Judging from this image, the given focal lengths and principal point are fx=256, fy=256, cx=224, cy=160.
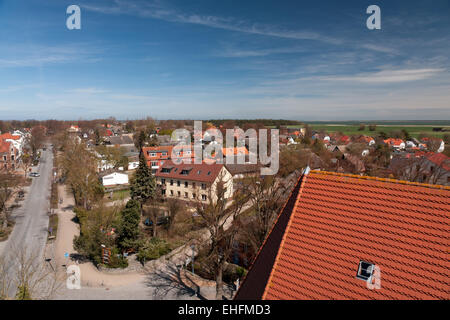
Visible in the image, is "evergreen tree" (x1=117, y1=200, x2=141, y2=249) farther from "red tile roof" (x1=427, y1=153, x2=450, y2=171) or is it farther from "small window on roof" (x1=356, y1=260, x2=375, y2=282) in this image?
"red tile roof" (x1=427, y1=153, x2=450, y2=171)

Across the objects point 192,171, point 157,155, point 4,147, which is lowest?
point 192,171

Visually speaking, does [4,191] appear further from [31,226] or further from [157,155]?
[157,155]

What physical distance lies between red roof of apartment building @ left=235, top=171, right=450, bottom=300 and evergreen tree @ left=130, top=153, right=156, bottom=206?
2485cm

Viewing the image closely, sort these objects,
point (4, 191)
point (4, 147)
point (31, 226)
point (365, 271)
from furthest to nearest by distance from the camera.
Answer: point (4, 147)
point (4, 191)
point (31, 226)
point (365, 271)

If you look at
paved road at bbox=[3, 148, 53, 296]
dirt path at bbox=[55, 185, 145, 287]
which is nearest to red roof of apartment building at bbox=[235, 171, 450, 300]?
dirt path at bbox=[55, 185, 145, 287]

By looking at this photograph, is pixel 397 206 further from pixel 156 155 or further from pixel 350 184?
pixel 156 155

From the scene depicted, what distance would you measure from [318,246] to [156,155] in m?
48.0

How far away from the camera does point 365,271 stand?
21.8 feet

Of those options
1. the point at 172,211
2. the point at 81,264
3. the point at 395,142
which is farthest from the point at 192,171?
the point at 395,142

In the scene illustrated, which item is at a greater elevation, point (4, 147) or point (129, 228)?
point (4, 147)

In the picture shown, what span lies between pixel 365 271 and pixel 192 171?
97.4ft

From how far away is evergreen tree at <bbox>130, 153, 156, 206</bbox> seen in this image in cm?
3055

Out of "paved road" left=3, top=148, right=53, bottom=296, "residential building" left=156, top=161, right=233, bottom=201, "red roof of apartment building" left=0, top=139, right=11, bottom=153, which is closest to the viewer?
"paved road" left=3, top=148, right=53, bottom=296

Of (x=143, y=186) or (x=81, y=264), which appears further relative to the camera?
(x=143, y=186)
